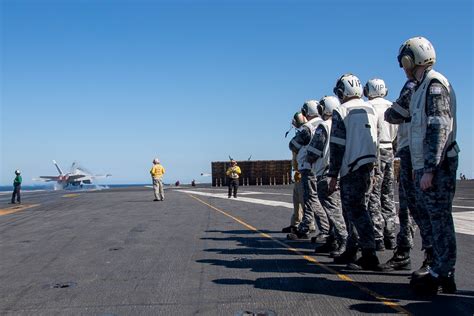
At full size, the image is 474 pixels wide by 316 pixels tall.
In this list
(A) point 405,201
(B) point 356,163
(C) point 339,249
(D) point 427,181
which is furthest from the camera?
(C) point 339,249

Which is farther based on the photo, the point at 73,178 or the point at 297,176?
the point at 73,178

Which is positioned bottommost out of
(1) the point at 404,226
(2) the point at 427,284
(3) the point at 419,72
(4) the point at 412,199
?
(2) the point at 427,284

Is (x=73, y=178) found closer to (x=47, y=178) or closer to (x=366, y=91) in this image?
(x=47, y=178)

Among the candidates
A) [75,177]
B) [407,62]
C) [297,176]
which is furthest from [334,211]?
[75,177]

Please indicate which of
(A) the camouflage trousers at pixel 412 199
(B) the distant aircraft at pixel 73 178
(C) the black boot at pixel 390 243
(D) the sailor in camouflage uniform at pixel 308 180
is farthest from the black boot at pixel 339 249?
(B) the distant aircraft at pixel 73 178

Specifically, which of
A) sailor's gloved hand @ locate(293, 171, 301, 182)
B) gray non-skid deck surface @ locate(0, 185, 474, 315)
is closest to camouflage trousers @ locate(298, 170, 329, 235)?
gray non-skid deck surface @ locate(0, 185, 474, 315)

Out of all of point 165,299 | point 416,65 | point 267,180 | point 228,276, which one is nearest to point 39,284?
point 165,299

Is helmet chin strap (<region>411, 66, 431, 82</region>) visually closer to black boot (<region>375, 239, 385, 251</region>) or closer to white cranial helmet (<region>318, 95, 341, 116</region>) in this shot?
white cranial helmet (<region>318, 95, 341, 116</region>)

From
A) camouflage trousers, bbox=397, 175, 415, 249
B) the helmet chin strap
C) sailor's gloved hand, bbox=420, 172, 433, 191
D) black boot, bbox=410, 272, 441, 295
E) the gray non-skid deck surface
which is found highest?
the helmet chin strap

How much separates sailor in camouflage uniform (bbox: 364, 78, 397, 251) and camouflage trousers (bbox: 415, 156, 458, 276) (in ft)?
6.98

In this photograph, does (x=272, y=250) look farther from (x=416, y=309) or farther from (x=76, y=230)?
(x=76, y=230)

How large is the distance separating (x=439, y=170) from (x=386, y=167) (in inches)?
100

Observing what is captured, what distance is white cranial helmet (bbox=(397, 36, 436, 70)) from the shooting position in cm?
453

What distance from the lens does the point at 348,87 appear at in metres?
5.80
